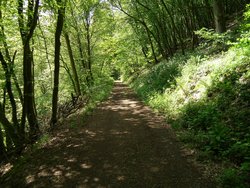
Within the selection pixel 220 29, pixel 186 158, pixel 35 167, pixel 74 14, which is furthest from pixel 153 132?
pixel 74 14

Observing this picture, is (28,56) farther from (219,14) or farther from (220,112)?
(219,14)

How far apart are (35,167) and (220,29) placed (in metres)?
10.7

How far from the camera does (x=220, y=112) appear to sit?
23.6 feet

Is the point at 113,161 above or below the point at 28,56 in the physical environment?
below

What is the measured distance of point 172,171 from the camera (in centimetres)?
546

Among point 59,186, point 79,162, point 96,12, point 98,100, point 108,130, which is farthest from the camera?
point 96,12

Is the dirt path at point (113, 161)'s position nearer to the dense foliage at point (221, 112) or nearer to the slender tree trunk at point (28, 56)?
the dense foliage at point (221, 112)

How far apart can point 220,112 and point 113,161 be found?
11.5ft

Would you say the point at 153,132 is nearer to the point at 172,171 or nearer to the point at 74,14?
the point at 172,171

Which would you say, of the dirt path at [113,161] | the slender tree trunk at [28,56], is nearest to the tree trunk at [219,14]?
the dirt path at [113,161]

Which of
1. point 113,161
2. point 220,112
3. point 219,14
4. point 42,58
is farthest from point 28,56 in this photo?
point 42,58

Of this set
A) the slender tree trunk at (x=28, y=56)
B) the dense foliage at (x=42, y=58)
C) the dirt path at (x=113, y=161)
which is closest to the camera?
the dirt path at (x=113, y=161)

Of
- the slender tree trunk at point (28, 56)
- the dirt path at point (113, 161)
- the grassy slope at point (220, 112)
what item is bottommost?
the dirt path at point (113, 161)

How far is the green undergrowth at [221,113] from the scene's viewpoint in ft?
17.3
